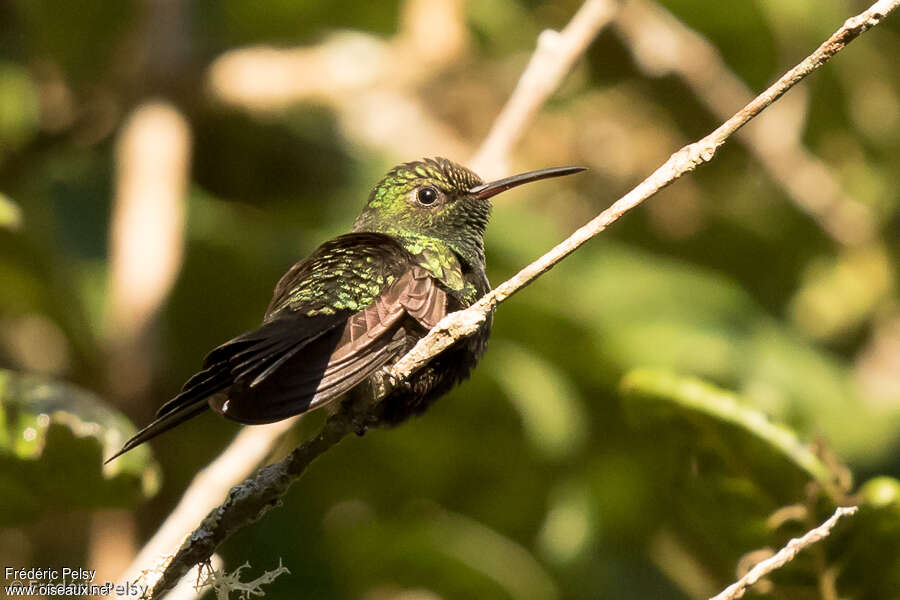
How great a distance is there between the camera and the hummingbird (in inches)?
80.9

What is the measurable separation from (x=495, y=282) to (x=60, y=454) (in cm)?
195

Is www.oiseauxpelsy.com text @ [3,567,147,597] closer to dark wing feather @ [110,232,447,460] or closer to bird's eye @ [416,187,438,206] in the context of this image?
dark wing feather @ [110,232,447,460]

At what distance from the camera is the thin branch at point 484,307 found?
188 cm

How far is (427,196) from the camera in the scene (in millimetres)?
3184

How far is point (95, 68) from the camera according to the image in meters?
4.64

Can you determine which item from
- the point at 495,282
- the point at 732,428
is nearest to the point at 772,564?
the point at 732,428

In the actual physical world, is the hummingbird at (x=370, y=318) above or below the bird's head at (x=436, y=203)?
below

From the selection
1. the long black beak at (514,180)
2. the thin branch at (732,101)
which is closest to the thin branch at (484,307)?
the long black beak at (514,180)

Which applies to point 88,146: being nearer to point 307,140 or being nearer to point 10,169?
point 10,169

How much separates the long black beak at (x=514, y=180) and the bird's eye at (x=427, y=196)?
96mm

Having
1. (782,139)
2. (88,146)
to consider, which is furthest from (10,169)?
(782,139)

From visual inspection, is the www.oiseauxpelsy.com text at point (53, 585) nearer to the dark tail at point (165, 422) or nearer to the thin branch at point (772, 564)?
the dark tail at point (165, 422)

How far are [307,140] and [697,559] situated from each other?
2.36 m

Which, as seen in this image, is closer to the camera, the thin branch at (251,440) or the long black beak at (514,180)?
the thin branch at (251,440)
